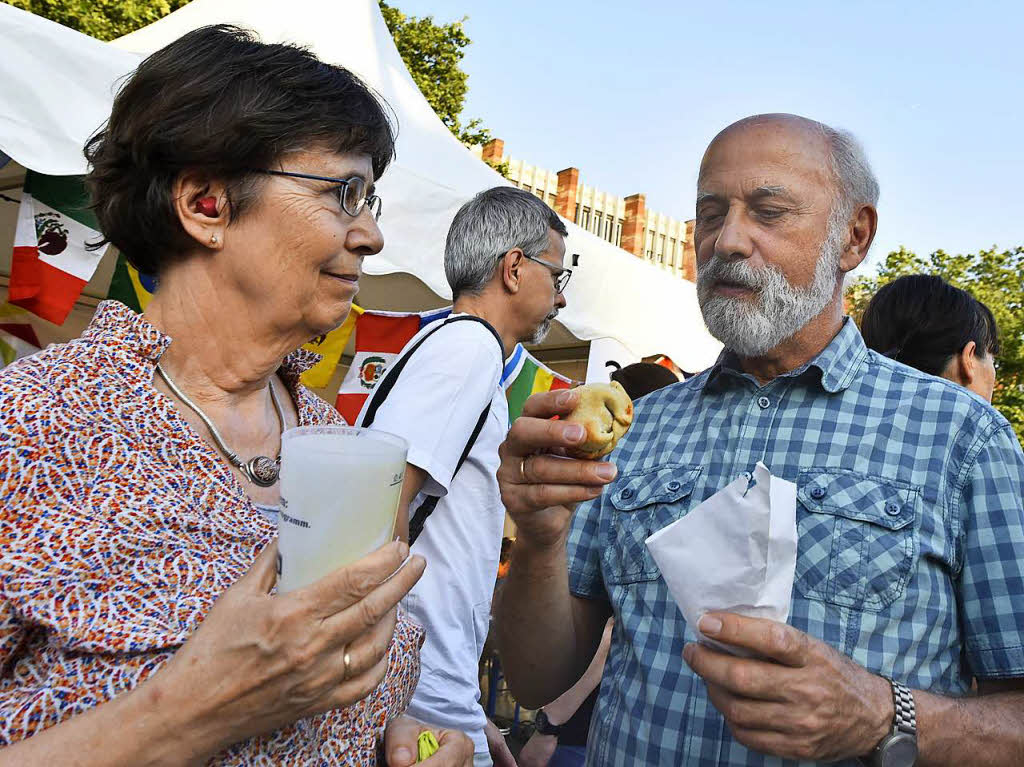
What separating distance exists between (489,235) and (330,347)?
6.06 ft

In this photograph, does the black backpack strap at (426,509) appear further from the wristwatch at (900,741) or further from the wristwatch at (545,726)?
the wristwatch at (545,726)

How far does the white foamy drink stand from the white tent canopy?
2.45m

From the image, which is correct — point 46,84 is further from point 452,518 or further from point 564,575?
point 564,575

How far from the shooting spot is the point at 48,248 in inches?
124

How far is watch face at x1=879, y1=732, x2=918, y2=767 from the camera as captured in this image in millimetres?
1321

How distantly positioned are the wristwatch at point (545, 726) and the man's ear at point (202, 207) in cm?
276

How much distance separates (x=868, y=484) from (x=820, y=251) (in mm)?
608

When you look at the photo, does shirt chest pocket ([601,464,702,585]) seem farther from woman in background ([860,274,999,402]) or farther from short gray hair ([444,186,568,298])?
woman in background ([860,274,999,402])

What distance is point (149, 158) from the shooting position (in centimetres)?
151

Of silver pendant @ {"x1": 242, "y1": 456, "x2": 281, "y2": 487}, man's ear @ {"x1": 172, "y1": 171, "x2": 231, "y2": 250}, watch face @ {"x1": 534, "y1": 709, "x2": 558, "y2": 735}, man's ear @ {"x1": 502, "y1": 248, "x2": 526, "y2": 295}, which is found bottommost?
watch face @ {"x1": 534, "y1": 709, "x2": 558, "y2": 735}

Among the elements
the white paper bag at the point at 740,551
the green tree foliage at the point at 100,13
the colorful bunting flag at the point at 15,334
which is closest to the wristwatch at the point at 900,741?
the white paper bag at the point at 740,551

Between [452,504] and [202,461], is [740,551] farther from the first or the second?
[452,504]

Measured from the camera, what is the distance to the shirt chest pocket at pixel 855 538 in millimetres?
1519

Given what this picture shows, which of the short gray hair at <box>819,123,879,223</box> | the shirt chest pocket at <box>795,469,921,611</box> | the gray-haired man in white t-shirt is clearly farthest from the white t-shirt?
the short gray hair at <box>819,123,879,223</box>
